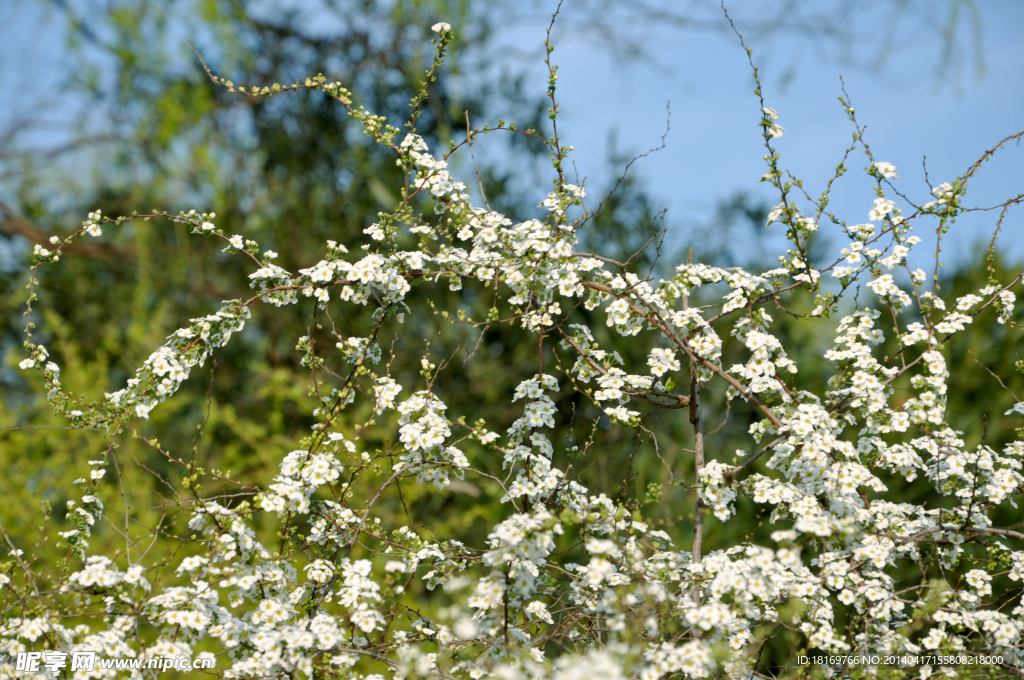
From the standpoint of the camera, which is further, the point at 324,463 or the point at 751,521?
the point at 751,521

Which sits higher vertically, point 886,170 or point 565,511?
point 886,170

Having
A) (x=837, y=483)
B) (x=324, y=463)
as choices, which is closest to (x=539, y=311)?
(x=324, y=463)

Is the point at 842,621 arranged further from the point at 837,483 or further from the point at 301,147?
the point at 301,147

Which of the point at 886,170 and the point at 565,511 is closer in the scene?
the point at 565,511

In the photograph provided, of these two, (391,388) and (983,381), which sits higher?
(983,381)

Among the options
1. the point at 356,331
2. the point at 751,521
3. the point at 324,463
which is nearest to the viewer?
the point at 324,463

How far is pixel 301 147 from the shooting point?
631 cm

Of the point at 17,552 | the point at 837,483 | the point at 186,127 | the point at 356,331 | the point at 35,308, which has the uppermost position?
the point at 186,127

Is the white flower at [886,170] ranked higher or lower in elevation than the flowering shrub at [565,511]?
higher

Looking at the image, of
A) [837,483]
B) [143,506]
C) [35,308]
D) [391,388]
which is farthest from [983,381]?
[35,308]

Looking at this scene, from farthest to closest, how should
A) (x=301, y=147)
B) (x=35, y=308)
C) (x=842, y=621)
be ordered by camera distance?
(x=35, y=308)
(x=301, y=147)
(x=842, y=621)

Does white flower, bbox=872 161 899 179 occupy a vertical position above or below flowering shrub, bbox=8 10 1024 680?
above

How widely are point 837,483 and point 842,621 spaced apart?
2.80m

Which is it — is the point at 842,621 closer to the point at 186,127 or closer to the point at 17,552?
the point at 17,552
